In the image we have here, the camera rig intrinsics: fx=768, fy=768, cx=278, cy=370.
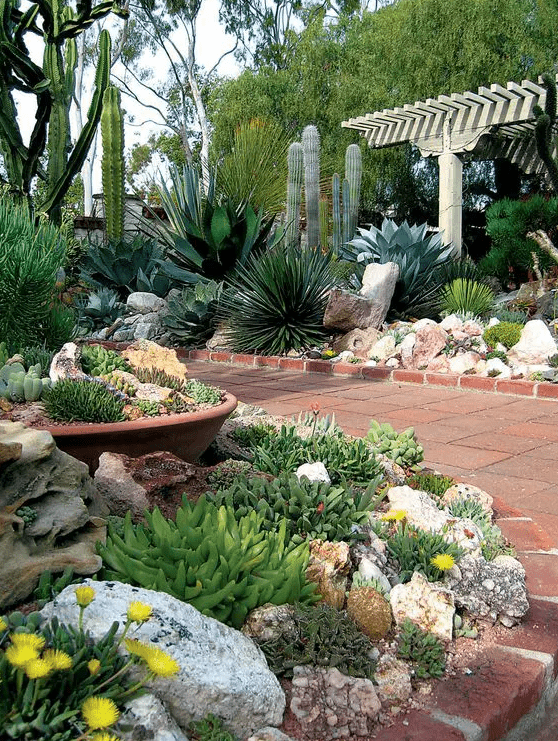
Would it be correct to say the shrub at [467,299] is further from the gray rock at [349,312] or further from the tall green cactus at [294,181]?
the tall green cactus at [294,181]

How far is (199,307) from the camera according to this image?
30.7ft

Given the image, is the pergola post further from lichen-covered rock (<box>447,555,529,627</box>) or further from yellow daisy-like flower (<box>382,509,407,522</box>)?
lichen-covered rock (<box>447,555,529,627</box>)

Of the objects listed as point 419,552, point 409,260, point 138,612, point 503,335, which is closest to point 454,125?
point 409,260

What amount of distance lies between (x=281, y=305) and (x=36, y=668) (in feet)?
24.0

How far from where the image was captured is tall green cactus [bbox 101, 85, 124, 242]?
1220cm

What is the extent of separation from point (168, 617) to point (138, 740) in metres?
0.30

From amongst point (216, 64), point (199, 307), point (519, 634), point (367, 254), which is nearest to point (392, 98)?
point (367, 254)

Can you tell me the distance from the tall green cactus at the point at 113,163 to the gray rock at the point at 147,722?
36.7 feet

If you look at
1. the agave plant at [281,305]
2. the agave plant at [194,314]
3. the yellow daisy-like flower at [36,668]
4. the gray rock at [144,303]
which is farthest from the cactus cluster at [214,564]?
the gray rock at [144,303]

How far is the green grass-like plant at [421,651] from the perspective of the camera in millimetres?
1937

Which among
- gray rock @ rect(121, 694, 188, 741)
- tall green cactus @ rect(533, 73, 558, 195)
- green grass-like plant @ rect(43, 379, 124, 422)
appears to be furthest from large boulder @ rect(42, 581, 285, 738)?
tall green cactus @ rect(533, 73, 558, 195)

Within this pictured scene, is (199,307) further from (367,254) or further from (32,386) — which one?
(32,386)

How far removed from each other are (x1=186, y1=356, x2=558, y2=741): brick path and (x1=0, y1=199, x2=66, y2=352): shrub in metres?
1.95

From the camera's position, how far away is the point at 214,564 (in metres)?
1.92
